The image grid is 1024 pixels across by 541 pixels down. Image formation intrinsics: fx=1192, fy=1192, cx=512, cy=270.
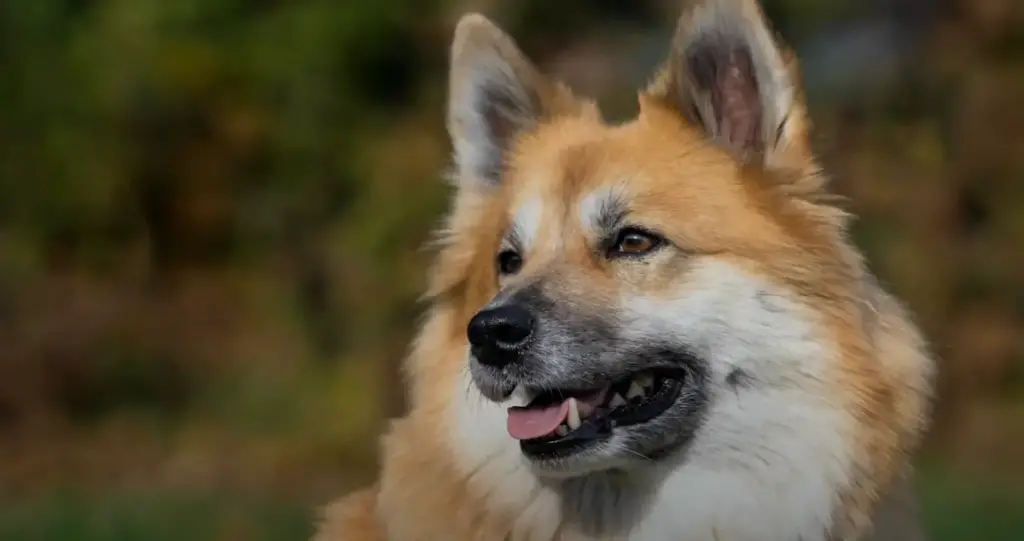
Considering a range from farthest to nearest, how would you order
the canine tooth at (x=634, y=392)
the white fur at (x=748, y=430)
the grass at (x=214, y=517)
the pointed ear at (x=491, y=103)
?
the grass at (x=214, y=517) → the pointed ear at (x=491, y=103) → the canine tooth at (x=634, y=392) → the white fur at (x=748, y=430)

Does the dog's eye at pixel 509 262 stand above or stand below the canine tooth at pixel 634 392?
above

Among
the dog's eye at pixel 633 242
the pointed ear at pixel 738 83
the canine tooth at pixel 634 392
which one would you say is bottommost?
the canine tooth at pixel 634 392

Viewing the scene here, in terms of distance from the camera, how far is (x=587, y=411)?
3039 millimetres

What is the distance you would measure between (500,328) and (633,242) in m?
0.45

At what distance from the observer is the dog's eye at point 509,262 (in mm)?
3365

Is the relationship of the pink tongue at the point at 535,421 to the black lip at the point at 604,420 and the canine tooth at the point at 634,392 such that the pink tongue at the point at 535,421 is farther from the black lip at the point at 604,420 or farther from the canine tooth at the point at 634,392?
the canine tooth at the point at 634,392

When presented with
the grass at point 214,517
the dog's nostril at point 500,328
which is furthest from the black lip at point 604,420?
the grass at point 214,517

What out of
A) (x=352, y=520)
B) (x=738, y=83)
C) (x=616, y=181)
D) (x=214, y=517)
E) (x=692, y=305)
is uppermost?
(x=738, y=83)

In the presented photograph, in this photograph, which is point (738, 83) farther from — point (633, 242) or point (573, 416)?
point (573, 416)

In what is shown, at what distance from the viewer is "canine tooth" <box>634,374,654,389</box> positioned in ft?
10.1

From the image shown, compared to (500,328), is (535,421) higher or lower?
lower

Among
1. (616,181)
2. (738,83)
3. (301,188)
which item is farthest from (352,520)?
(301,188)

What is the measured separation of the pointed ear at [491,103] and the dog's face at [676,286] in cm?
38

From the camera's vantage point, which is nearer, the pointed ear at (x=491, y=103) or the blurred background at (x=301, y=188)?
the pointed ear at (x=491, y=103)
